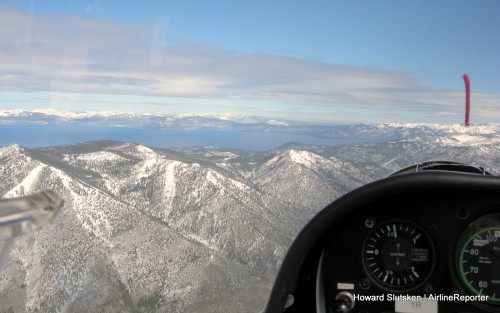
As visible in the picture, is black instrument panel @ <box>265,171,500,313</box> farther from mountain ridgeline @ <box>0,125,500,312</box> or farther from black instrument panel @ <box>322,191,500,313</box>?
mountain ridgeline @ <box>0,125,500,312</box>

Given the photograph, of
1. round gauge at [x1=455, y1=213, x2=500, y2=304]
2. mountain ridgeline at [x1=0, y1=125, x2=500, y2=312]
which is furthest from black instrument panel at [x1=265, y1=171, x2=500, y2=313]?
mountain ridgeline at [x1=0, y1=125, x2=500, y2=312]

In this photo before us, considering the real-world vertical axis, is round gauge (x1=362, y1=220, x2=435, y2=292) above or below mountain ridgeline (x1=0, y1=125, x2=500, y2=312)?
above

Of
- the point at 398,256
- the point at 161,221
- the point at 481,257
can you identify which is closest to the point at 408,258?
the point at 398,256

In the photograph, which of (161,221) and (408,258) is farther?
(161,221)

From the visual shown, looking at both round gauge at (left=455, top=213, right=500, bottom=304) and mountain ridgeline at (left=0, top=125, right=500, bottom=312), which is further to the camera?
mountain ridgeline at (left=0, top=125, right=500, bottom=312)

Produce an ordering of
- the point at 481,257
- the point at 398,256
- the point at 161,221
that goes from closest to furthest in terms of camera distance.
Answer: the point at 481,257
the point at 398,256
the point at 161,221

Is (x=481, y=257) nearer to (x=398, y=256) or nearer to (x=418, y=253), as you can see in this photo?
(x=418, y=253)
